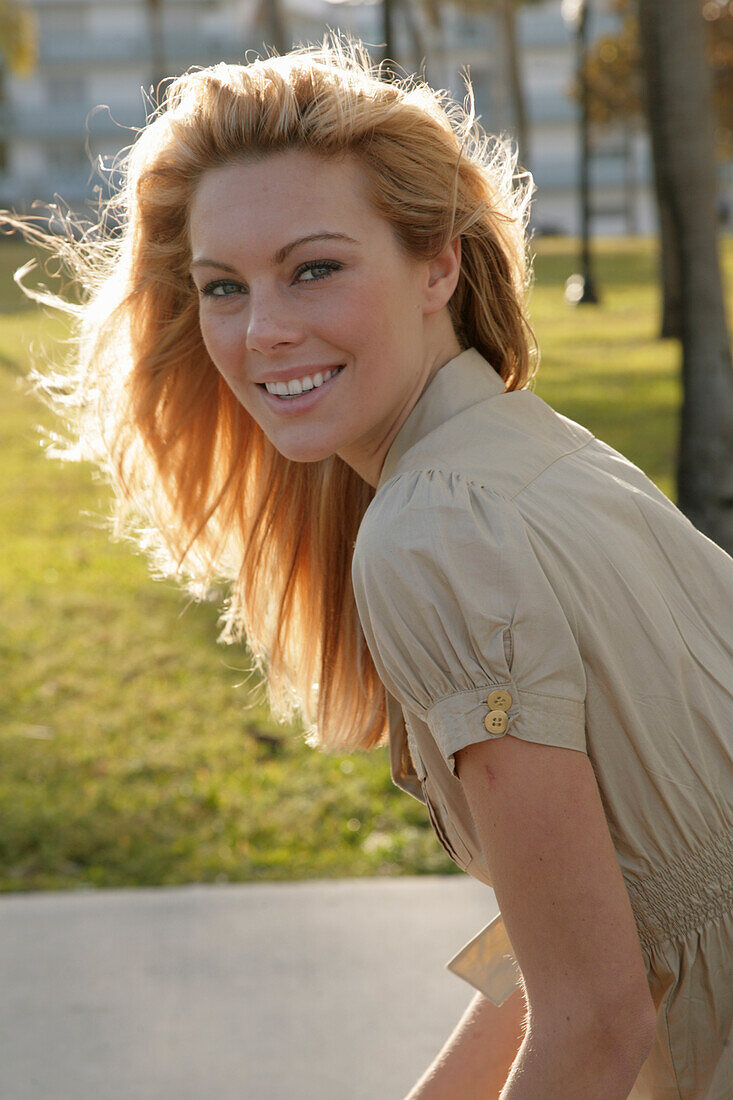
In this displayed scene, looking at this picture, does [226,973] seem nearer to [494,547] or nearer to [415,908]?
[415,908]

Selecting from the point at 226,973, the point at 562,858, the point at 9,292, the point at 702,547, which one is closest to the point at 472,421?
the point at 702,547

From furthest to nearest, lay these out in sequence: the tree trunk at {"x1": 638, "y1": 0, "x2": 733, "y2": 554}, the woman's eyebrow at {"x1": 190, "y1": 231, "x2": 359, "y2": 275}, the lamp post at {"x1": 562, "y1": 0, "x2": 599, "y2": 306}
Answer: the lamp post at {"x1": 562, "y1": 0, "x2": 599, "y2": 306} → the tree trunk at {"x1": 638, "y1": 0, "x2": 733, "y2": 554} → the woman's eyebrow at {"x1": 190, "y1": 231, "x2": 359, "y2": 275}

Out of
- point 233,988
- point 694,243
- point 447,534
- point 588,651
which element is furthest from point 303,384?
point 694,243

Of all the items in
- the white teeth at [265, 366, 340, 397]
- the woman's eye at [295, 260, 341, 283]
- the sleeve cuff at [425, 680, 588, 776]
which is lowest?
the sleeve cuff at [425, 680, 588, 776]

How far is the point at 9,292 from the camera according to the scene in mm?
25344

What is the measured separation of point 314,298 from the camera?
158 centimetres

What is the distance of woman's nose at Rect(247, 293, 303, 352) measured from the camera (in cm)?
158

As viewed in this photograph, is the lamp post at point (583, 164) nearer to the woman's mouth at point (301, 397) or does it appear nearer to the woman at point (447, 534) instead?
the woman at point (447, 534)

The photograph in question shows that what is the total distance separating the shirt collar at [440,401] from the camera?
1.60m

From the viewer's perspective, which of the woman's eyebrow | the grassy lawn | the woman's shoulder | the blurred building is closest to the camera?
the woman's shoulder

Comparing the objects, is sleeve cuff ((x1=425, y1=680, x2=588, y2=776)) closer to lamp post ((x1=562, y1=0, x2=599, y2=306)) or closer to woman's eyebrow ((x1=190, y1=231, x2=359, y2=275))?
woman's eyebrow ((x1=190, y1=231, x2=359, y2=275))

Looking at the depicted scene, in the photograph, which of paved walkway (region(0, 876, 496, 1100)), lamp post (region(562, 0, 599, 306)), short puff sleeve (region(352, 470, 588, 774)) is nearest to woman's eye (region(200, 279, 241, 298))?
short puff sleeve (region(352, 470, 588, 774))

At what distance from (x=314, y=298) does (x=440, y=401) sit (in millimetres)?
206

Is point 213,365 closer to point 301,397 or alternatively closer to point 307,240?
point 301,397
